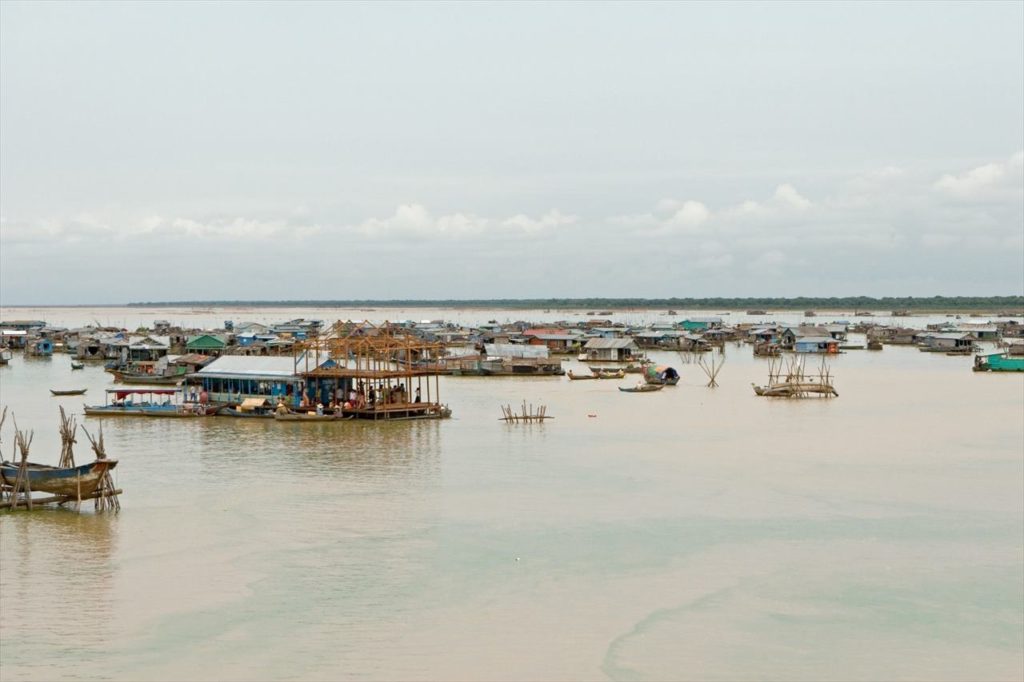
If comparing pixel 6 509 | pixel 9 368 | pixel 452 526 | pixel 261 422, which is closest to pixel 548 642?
pixel 452 526

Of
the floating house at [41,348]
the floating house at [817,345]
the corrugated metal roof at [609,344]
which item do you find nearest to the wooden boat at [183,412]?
the corrugated metal roof at [609,344]

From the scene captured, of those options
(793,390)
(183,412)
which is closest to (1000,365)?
(793,390)

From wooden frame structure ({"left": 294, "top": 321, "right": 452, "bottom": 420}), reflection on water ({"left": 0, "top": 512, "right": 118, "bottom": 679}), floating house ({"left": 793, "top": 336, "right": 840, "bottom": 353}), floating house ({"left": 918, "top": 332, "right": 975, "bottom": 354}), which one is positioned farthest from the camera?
floating house ({"left": 793, "top": 336, "right": 840, "bottom": 353})

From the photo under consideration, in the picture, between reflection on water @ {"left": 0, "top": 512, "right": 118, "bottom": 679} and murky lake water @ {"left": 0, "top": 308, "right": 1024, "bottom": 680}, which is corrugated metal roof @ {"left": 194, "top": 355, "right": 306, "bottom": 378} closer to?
murky lake water @ {"left": 0, "top": 308, "right": 1024, "bottom": 680}

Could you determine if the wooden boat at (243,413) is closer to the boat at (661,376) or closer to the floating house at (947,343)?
the boat at (661,376)

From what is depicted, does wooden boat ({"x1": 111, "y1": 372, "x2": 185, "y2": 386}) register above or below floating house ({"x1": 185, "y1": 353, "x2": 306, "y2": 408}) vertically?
below

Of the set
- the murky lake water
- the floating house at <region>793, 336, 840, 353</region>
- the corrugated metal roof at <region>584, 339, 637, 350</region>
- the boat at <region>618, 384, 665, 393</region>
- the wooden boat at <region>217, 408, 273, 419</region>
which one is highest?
the corrugated metal roof at <region>584, 339, 637, 350</region>

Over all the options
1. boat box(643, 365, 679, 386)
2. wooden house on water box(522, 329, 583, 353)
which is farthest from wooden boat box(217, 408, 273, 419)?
wooden house on water box(522, 329, 583, 353)
